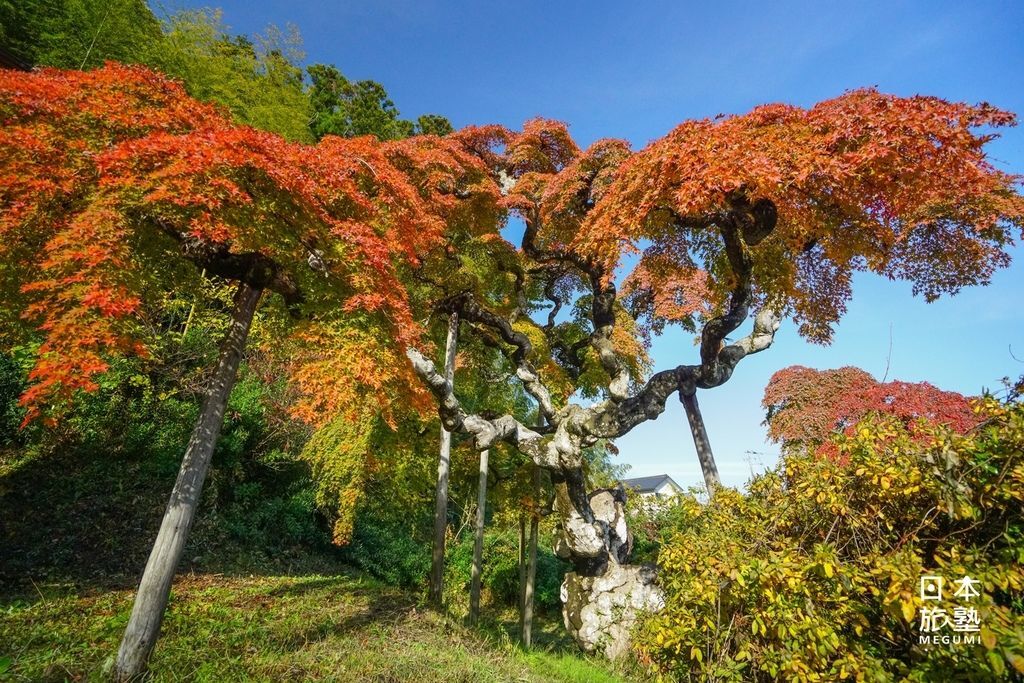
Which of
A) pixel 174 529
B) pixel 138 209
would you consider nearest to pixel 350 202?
pixel 138 209

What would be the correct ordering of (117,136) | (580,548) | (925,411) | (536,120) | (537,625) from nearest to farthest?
(117,136), (580,548), (925,411), (536,120), (537,625)

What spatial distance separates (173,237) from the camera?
452cm

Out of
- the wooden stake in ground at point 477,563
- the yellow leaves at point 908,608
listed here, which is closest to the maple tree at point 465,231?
the wooden stake in ground at point 477,563

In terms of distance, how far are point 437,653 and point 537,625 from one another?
8.29 meters

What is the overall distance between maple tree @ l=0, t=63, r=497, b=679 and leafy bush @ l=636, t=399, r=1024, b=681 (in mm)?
3458

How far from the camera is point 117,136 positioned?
402cm

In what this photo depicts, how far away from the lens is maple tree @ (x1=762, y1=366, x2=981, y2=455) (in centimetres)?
796

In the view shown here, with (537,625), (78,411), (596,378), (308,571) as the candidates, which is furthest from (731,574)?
(78,411)

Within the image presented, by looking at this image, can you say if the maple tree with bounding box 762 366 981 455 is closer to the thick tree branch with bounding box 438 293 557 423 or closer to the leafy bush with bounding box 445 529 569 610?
the thick tree branch with bounding box 438 293 557 423

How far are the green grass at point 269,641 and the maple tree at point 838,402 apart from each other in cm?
610

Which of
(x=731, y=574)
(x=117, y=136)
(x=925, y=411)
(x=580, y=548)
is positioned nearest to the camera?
(x=731, y=574)

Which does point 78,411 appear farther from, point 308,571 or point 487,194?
point 487,194

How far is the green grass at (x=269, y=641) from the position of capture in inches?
161

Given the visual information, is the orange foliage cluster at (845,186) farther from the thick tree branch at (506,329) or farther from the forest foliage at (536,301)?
the thick tree branch at (506,329)
